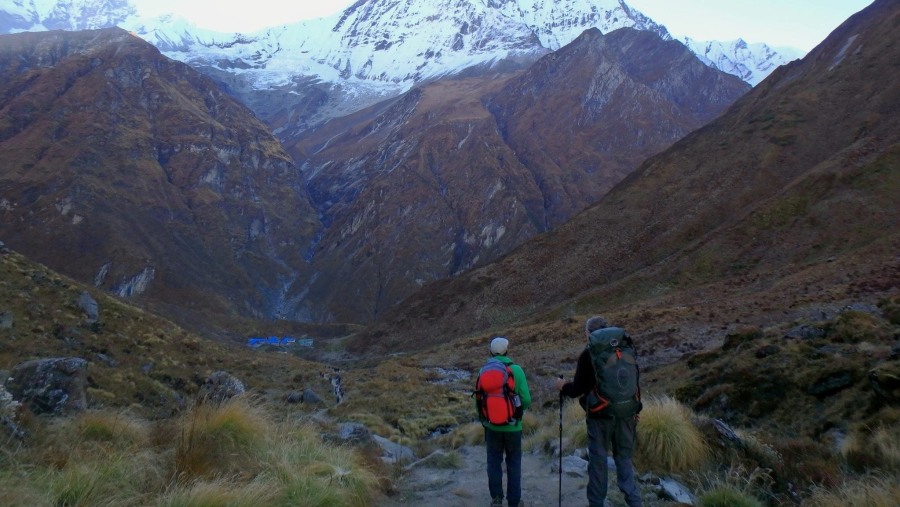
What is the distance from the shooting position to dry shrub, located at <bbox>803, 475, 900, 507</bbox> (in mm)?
5035

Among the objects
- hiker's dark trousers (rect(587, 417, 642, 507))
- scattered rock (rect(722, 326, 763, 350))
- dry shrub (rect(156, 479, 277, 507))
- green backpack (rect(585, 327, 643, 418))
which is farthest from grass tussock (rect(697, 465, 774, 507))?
scattered rock (rect(722, 326, 763, 350))

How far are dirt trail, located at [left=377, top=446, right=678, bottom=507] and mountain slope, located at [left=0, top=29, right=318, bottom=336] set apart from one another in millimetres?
92951

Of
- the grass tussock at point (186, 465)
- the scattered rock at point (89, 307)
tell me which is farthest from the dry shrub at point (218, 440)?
the scattered rock at point (89, 307)

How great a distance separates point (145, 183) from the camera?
128 meters

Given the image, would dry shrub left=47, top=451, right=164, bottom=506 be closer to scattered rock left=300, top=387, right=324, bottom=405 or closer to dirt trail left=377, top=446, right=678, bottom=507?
dirt trail left=377, top=446, right=678, bottom=507

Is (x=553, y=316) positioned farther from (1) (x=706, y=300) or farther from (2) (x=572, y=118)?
(2) (x=572, y=118)

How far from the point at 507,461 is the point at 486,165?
14206 centimetres

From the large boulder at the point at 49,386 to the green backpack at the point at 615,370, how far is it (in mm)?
6786

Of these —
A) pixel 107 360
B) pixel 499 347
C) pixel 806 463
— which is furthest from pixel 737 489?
pixel 107 360

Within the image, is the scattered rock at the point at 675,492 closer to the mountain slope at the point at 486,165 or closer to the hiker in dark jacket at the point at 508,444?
the hiker in dark jacket at the point at 508,444

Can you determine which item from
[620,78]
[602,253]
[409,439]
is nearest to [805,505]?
[409,439]

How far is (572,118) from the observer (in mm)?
161125

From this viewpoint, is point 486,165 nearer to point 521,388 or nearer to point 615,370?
point 521,388

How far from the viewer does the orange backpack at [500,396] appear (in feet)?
21.7
